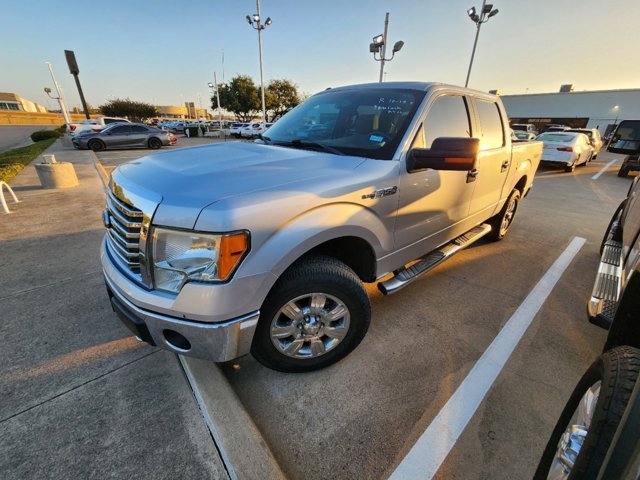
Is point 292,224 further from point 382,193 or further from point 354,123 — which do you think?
point 354,123

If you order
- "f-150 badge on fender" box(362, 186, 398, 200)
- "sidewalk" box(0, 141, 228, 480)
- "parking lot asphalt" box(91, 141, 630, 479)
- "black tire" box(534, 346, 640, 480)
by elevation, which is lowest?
"parking lot asphalt" box(91, 141, 630, 479)

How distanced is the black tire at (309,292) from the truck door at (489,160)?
6.75 feet

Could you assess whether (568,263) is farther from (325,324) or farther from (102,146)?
(102,146)

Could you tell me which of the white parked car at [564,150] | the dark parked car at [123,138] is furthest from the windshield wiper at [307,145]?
the dark parked car at [123,138]

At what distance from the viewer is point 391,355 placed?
7.93 ft

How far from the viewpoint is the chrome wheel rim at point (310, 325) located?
1.94m

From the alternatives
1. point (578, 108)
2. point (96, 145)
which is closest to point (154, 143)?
point (96, 145)

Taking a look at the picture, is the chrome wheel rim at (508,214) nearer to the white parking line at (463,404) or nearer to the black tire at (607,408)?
the white parking line at (463,404)

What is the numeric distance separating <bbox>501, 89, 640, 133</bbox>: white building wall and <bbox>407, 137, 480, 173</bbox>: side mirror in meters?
54.9

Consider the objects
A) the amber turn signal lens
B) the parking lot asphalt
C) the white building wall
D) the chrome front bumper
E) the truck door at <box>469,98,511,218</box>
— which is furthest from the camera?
the white building wall

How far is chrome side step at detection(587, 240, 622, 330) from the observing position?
183 centimetres

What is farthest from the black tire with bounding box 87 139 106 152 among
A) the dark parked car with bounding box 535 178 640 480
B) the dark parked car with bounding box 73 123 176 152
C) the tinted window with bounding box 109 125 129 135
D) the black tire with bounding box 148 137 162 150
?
the dark parked car with bounding box 535 178 640 480

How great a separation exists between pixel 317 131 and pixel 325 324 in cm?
171

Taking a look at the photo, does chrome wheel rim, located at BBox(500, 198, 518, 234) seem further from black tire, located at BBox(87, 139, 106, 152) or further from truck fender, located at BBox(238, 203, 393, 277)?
black tire, located at BBox(87, 139, 106, 152)
